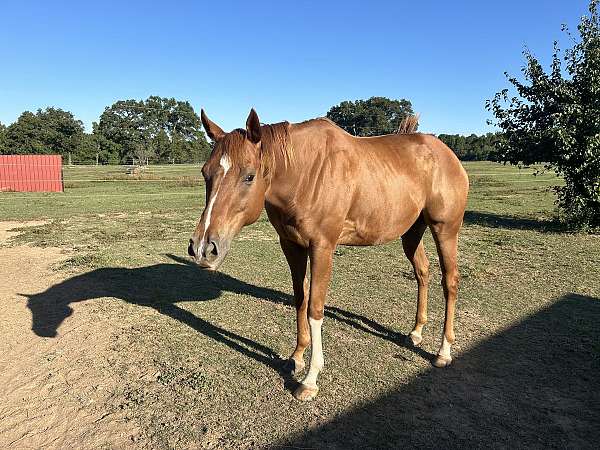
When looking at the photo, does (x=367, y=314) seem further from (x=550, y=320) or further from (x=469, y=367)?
(x=550, y=320)

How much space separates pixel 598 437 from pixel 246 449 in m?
2.41

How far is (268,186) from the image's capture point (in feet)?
10.1

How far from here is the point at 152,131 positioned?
253 feet

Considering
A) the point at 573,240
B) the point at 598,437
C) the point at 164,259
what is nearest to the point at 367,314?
the point at 598,437

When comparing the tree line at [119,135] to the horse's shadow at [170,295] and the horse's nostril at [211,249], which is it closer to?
the horse's shadow at [170,295]

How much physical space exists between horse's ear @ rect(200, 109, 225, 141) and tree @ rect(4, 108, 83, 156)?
236 ft

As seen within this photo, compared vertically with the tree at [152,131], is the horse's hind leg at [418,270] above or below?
below

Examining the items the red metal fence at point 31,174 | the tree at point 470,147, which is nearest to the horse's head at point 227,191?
the red metal fence at point 31,174

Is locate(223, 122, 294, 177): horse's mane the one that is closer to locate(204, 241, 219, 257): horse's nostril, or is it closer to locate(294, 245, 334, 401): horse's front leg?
locate(204, 241, 219, 257): horse's nostril

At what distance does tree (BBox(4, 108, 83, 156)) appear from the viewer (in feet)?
203

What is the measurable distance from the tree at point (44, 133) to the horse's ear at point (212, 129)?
7190 cm

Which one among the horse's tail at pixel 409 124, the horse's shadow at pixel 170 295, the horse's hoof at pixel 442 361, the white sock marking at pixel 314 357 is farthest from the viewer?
the horse's tail at pixel 409 124

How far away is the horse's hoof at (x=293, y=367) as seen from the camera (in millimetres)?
3588

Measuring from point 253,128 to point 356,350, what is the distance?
2.49 m
